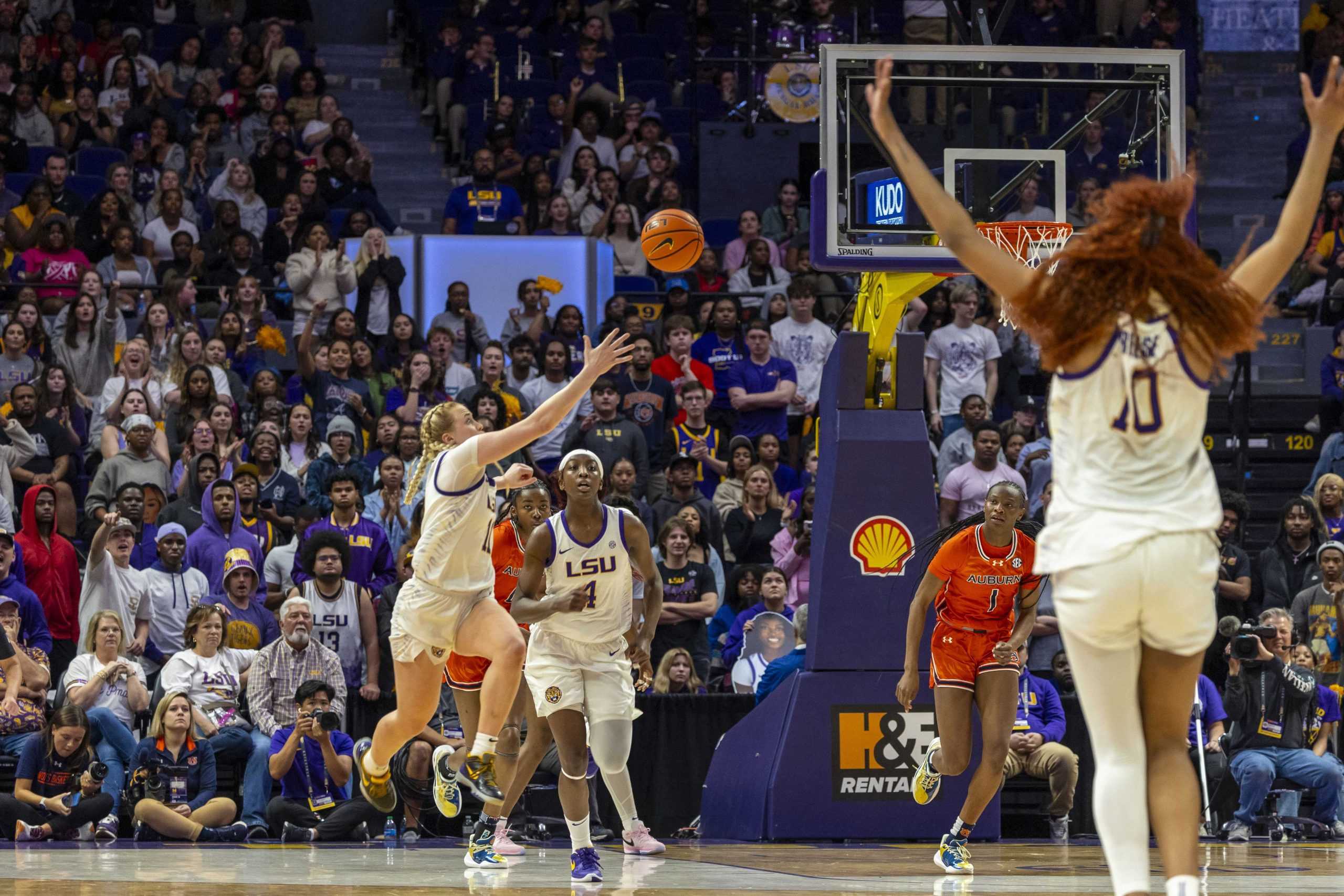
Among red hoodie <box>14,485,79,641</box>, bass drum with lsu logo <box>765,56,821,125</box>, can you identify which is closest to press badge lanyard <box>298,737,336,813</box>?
red hoodie <box>14,485,79,641</box>

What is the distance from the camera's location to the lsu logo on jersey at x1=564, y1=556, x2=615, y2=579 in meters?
9.48

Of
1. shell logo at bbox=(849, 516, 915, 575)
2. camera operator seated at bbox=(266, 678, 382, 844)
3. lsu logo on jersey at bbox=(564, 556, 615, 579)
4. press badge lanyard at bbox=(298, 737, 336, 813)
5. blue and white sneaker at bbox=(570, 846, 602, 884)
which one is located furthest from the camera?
press badge lanyard at bbox=(298, 737, 336, 813)

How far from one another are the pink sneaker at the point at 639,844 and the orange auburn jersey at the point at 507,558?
1.62 metres

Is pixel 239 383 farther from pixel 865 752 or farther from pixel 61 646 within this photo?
pixel 865 752

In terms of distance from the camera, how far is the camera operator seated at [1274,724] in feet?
40.9

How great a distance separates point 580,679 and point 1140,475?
514 centimetres

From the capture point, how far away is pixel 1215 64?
2248cm

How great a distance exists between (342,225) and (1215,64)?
11755mm

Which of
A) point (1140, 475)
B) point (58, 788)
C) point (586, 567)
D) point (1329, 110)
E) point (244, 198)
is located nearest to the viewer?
point (1140, 475)

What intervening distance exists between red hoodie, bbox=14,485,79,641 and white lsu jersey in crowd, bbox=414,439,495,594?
574 cm

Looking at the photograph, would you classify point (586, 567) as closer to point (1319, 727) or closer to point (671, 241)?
point (671, 241)

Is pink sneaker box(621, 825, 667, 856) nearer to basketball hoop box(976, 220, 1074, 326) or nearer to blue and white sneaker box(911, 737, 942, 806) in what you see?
blue and white sneaker box(911, 737, 942, 806)

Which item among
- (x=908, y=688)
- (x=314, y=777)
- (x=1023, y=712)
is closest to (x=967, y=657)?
(x=908, y=688)

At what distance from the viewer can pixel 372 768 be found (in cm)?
878
